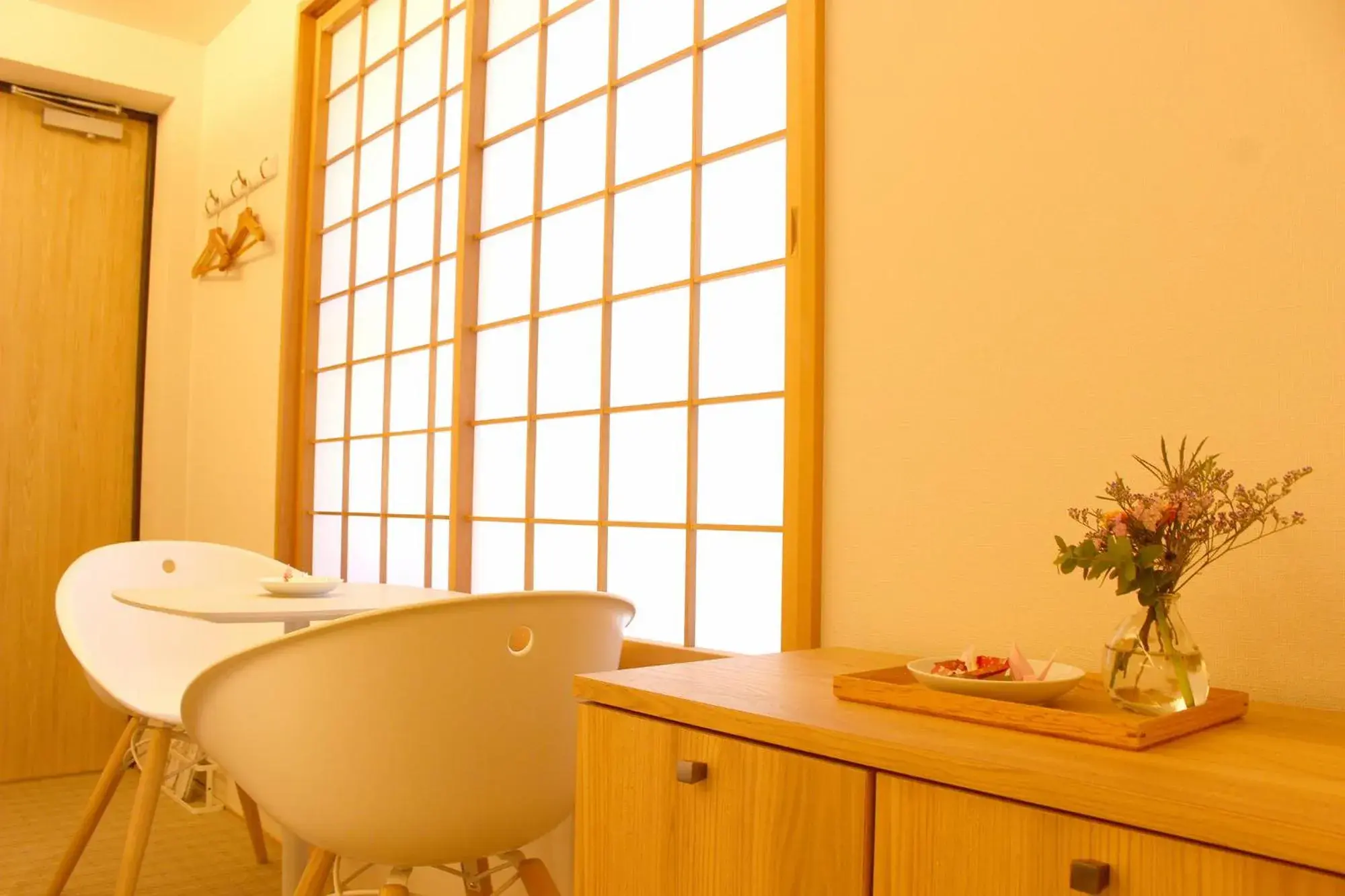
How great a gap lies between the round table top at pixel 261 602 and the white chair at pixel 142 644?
0.35 m

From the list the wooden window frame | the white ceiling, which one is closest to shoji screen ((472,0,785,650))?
the wooden window frame

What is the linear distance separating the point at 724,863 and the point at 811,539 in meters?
0.66

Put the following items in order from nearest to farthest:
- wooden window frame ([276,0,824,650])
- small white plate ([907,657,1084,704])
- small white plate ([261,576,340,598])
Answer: small white plate ([907,657,1084,704]), wooden window frame ([276,0,824,650]), small white plate ([261,576,340,598])

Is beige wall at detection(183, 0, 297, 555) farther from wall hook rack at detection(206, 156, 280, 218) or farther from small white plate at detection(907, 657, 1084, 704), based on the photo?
small white plate at detection(907, 657, 1084, 704)

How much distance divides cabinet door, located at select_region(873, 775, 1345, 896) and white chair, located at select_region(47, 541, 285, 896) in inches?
75.0

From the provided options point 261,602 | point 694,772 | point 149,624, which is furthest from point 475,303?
point 694,772

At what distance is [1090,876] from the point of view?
0.71 meters

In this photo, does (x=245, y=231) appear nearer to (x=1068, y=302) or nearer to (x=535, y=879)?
(x=535, y=879)

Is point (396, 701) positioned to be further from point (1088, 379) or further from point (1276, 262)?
point (1276, 262)

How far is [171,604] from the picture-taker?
1720 millimetres

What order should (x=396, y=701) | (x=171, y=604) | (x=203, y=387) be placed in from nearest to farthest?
(x=396, y=701) → (x=171, y=604) → (x=203, y=387)

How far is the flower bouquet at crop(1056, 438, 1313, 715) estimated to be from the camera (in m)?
0.93

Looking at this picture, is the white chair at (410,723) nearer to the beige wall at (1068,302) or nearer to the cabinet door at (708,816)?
the cabinet door at (708,816)

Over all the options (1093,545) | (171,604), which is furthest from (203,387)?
(1093,545)
